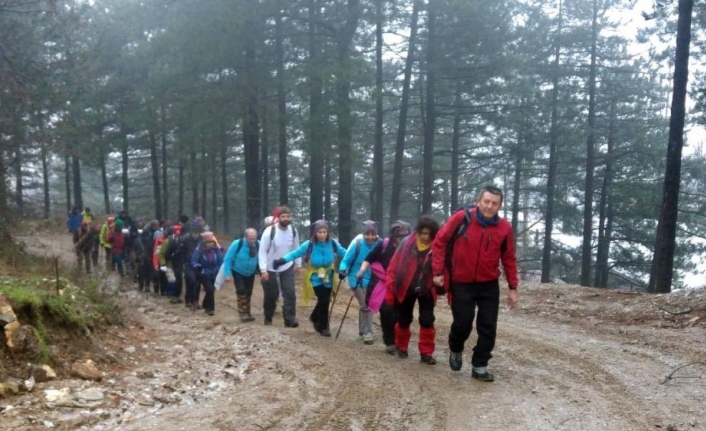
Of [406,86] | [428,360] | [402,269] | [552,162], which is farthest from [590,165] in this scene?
[428,360]

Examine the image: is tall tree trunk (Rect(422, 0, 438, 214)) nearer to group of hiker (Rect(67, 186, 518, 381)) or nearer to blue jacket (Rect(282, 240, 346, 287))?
group of hiker (Rect(67, 186, 518, 381))

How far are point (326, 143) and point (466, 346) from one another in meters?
12.2

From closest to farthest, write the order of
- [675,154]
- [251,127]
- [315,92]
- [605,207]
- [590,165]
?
[675,154] → [315,92] → [251,127] → [590,165] → [605,207]

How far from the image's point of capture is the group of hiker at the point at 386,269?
22.3 ft

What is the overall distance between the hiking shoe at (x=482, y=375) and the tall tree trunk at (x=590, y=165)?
21297 mm

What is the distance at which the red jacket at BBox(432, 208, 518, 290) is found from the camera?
6742mm

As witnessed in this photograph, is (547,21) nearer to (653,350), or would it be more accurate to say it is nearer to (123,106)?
(123,106)

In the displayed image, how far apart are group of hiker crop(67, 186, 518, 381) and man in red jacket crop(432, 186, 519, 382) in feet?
0.03

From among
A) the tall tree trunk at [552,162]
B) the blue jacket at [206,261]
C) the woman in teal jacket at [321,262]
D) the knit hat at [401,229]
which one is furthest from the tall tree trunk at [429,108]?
the knit hat at [401,229]

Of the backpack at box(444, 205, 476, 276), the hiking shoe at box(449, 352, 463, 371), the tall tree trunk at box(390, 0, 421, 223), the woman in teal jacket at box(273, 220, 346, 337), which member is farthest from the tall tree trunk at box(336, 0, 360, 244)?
the hiking shoe at box(449, 352, 463, 371)

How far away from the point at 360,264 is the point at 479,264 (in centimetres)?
277

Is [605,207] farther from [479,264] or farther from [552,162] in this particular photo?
[479,264]

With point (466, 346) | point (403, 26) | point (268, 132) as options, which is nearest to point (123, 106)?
point (268, 132)

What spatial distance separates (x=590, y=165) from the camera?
2816cm
